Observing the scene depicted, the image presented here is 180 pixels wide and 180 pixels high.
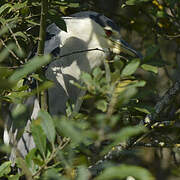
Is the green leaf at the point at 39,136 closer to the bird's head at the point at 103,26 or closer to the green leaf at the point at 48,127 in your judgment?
the green leaf at the point at 48,127

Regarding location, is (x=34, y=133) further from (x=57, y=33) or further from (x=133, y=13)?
(x=133, y=13)

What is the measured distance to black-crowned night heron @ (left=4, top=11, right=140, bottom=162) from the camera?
5.58ft

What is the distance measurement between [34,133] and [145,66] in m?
0.29

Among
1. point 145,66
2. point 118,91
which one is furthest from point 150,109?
point 118,91

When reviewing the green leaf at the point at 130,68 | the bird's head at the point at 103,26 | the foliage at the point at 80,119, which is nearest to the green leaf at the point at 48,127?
the foliage at the point at 80,119

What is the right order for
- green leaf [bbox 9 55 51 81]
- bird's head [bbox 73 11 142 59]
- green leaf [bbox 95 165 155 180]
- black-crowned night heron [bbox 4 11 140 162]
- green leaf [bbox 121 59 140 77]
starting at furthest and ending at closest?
1. bird's head [bbox 73 11 142 59]
2. black-crowned night heron [bbox 4 11 140 162]
3. green leaf [bbox 121 59 140 77]
4. green leaf [bbox 9 55 51 81]
5. green leaf [bbox 95 165 155 180]

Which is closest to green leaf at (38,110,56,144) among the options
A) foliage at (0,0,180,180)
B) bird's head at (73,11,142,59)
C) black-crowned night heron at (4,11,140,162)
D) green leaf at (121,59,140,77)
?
foliage at (0,0,180,180)

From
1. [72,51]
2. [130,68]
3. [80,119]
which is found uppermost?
[130,68]

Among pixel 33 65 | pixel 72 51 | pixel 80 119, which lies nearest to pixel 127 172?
pixel 33 65

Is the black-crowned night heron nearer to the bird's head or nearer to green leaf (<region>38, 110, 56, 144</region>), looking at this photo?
the bird's head

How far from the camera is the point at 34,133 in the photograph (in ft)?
2.35

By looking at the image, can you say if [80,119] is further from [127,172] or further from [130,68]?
[127,172]

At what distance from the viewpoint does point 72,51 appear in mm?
1943

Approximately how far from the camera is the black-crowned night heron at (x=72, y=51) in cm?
170
